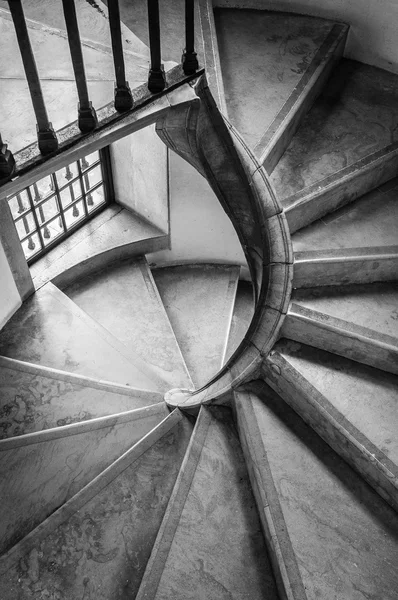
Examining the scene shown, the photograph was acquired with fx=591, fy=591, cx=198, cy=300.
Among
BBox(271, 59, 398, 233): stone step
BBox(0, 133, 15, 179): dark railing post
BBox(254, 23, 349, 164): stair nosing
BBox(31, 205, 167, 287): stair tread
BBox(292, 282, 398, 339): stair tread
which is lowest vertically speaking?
BBox(31, 205, 167, 287): stair tread

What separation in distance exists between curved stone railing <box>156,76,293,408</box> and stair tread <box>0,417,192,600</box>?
87 cm

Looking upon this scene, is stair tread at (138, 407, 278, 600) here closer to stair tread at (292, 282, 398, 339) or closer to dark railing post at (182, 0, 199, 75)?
stair tread at (292, 282, 398, 339)

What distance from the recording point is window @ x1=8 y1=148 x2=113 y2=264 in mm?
5387

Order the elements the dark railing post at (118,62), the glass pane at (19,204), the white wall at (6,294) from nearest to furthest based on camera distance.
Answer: the dark railing post at (118,62) → the white wall at (6,294) → the glass pane at (19,204)

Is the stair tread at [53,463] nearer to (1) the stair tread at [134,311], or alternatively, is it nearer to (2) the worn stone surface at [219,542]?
(2) the worn stone surface at [219,542]

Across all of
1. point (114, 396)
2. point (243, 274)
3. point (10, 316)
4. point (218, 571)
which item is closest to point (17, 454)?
point (114, 396)

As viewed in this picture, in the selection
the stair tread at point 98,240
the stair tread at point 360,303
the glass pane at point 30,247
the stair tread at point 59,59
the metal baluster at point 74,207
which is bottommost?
the stair tread at point 98,240

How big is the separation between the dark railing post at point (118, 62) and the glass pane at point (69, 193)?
9.09 ft

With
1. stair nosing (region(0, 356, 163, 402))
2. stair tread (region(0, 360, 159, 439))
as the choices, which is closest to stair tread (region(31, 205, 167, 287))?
stair nosing (region(0, 356, 163, 402))

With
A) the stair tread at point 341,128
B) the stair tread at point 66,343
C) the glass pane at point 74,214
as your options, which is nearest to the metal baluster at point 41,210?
the glass pane at point 74,214

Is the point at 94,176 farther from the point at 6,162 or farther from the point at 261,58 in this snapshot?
the point at 6,162

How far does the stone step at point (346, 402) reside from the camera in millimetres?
3271

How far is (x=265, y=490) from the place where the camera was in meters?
3.40

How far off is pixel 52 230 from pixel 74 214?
277 millimetres
